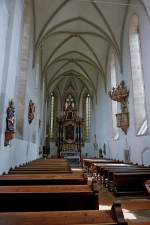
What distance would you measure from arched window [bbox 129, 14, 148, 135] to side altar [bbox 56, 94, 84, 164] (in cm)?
1138

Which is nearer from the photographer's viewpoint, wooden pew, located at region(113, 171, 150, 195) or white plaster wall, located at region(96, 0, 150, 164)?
wooden pew, located at region(113, 171, 150, 195)

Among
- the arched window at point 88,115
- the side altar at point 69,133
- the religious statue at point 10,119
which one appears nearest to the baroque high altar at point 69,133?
the side altar at point 69,133

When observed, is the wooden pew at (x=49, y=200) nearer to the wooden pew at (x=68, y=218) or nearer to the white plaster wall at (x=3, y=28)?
the wooden pew at (x=68, y=218)

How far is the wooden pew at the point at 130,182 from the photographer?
552 cm

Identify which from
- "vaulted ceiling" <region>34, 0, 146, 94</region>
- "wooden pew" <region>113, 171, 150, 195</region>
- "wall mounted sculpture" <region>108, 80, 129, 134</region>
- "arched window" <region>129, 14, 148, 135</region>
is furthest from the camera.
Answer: "vaulted ceiling" <region>34, 0, 146, 94</region>

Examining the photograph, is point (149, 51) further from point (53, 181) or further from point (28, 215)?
point (28, 215)

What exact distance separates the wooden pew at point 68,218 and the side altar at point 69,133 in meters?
18.5

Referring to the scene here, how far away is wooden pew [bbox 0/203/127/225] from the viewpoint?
4.91ft

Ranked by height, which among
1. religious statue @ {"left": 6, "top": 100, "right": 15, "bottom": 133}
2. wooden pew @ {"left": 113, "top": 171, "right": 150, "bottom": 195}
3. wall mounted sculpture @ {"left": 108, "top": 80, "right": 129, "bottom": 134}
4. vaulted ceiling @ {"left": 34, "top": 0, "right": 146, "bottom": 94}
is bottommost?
wooden pew @ {"left": 113, "top": 171, "right": 150, "bottom": 195}

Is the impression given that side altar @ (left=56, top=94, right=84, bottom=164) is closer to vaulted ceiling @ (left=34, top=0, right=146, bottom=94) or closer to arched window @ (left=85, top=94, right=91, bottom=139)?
arched window @ (left=85, top=94, right=91, bottom=139)

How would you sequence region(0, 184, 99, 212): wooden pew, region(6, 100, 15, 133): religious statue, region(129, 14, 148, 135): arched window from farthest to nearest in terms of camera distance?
region(129, 14, 148, 135): arched window, region(6, 100, 15, 133): religious statue, region(0, 184, 99, 212): wooden pew

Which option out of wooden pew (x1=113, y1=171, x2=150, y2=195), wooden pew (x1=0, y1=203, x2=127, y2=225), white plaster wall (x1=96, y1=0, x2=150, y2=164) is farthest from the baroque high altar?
wooden pew (x1=0, y1=203, x2=127, y2=225)

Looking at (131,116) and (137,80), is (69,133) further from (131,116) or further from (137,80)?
(137,80)

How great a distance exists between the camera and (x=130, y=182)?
5.72m
